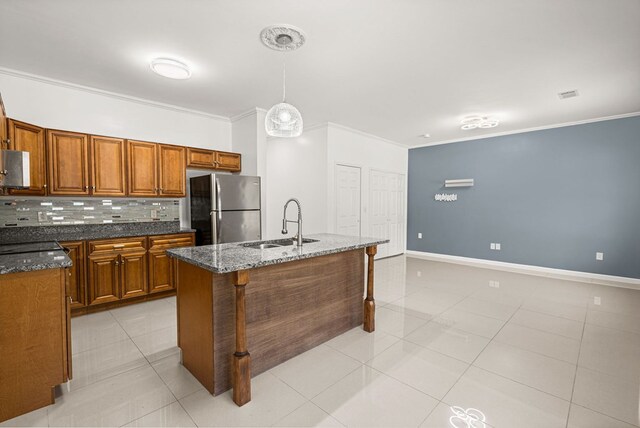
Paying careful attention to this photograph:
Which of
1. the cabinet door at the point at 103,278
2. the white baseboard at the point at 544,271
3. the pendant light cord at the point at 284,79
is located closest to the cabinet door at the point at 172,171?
the cabinet door at the point at 103,278

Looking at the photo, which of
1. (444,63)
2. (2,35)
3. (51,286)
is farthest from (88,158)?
(444,63)

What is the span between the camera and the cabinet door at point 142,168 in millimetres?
3740

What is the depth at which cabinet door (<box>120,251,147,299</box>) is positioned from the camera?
3.50 meters

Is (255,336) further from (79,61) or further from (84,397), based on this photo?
(79,61)

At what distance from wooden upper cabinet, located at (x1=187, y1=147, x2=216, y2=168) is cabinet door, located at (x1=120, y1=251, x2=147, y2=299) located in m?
1.43

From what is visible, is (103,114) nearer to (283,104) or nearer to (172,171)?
(172,171)

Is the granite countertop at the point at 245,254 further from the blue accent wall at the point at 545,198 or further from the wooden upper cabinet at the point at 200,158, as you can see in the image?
the blue accent wall at the point at 545,198

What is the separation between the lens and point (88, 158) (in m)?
3.45

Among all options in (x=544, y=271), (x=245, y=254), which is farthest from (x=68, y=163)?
(x=544, y=271)

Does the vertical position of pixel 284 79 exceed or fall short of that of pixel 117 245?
it exceeds it

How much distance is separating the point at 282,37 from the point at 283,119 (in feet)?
2.26

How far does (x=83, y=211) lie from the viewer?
144 inches

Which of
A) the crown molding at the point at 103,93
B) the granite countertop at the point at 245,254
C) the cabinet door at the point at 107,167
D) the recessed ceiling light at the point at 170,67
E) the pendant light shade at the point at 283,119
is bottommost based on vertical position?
the granite countertop at the point at 245,254

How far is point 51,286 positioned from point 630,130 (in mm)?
7357
